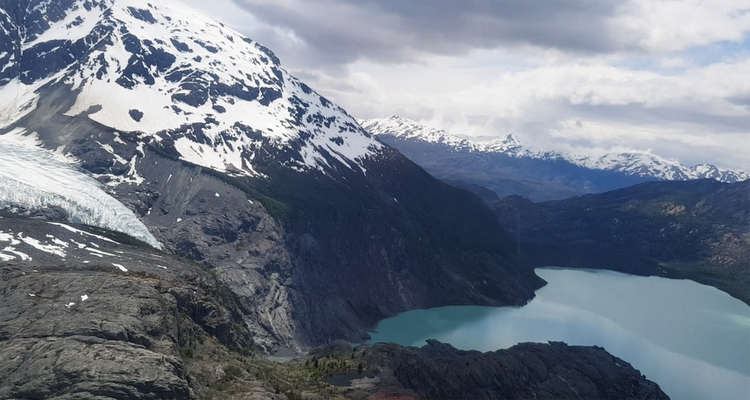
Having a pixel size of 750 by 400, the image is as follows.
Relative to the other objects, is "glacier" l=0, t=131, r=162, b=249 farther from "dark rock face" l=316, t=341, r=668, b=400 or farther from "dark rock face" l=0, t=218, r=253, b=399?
"dark rock face" l=316, t=341, r=668, b=400

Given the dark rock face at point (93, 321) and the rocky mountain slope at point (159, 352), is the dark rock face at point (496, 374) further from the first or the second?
the dark rock face at point (93, 321)

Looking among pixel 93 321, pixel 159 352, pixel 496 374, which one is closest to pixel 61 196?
pixel 93 321

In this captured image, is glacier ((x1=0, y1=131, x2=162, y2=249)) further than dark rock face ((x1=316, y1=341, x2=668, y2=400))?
Yes

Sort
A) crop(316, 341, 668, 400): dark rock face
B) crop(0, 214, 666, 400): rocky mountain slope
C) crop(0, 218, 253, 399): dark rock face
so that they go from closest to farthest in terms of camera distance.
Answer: crop(0, 218, 253, 399): dark rock face < crop(0, 214, 666, 400): rocky mountain slope < crop(316, 341, 668, 400): dark rock face

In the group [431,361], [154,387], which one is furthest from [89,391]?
[431,361]

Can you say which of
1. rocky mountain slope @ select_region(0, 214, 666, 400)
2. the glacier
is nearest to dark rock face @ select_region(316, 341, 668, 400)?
A: rocky mountain slope @ select_region(0, 214, 666, 400)

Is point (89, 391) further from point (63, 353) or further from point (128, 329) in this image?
point (128, 329)

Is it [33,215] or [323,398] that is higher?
[33,215]
